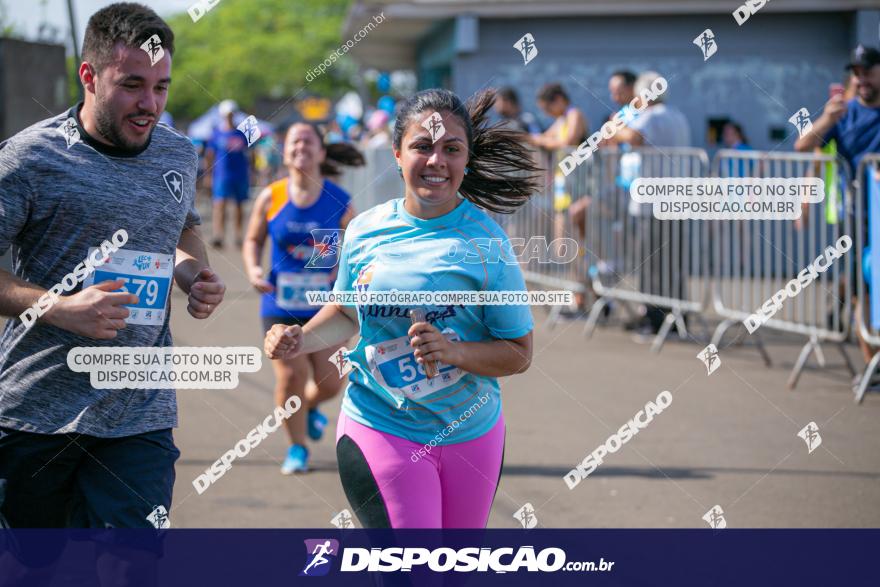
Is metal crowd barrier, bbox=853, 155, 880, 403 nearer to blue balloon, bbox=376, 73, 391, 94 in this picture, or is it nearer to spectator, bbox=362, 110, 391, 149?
spectator, bbox=362, 110, 391, 149

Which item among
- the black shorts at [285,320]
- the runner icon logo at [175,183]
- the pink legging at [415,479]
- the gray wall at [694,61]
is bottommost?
the pink legging at [415,479]

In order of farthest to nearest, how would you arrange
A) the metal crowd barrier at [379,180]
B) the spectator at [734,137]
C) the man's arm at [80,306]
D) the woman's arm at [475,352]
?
1. the spectator at [734,137]
2. the metal crowd barrier at [379,180]
3. the woman's arm at [475,352]
4. the man's arm at [80,306]

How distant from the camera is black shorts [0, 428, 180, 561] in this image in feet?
11.3

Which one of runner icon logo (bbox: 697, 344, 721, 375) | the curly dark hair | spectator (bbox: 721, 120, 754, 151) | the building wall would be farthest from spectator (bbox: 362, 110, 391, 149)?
the curly dark hair

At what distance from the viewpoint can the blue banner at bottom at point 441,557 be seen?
137 inches

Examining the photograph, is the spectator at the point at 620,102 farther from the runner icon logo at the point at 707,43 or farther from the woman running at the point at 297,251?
the woman running at the point at 297,251

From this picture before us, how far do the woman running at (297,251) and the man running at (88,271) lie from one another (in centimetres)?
312

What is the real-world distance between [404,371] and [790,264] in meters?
6.83

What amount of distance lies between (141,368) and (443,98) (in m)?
1.24

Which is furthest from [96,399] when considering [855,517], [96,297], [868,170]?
[868,170]

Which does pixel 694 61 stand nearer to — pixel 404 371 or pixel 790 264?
pixel 790 264

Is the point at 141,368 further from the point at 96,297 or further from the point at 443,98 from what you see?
the point at 443,98

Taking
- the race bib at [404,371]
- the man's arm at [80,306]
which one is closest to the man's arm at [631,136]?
the race bib at [404,371]

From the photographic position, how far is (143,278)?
11.7ft
